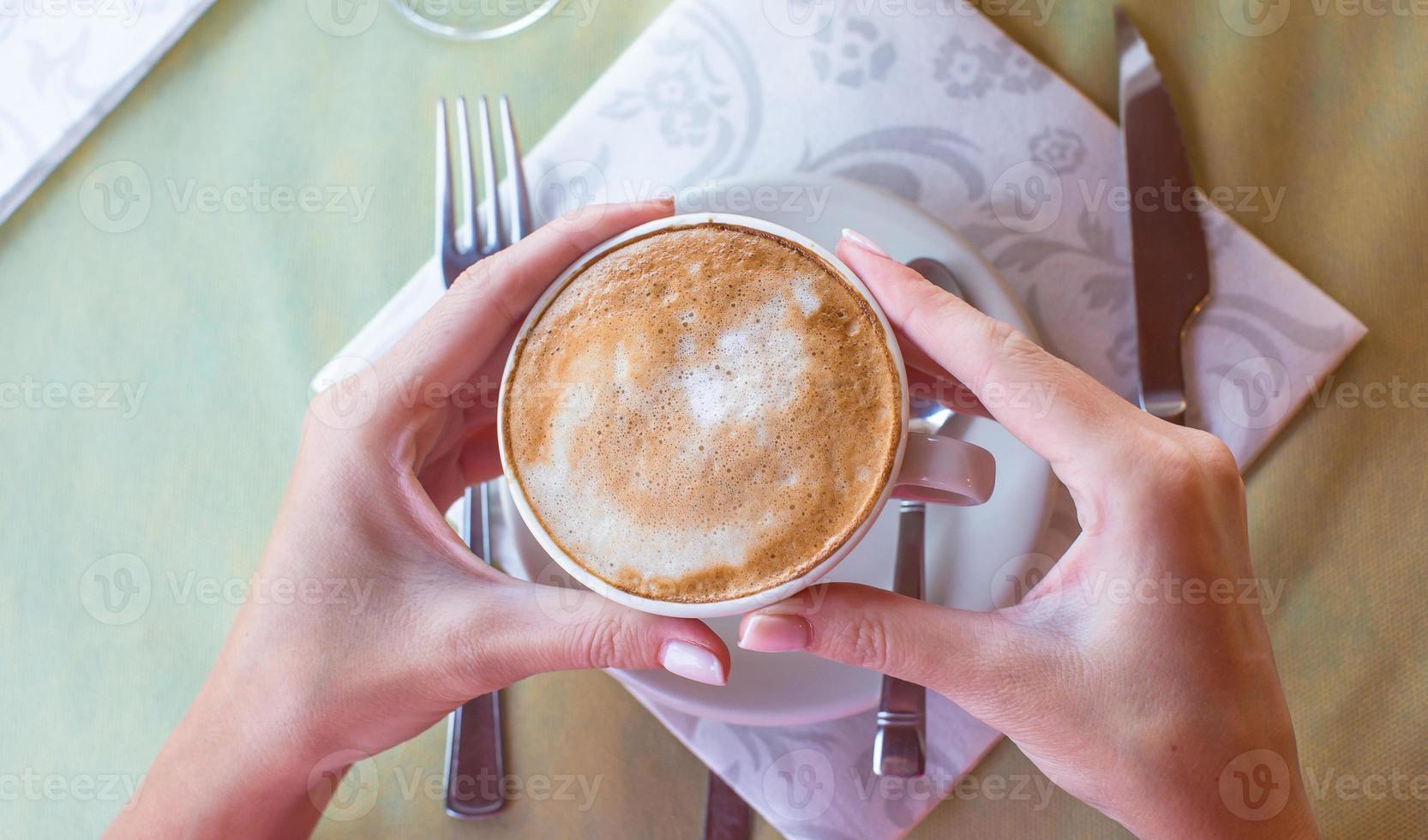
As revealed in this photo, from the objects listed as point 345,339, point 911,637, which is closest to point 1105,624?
point 911,637

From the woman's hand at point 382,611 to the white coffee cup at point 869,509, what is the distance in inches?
2.6

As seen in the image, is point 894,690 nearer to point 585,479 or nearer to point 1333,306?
point 585,479

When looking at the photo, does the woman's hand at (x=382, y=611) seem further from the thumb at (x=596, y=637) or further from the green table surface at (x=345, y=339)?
the green table surface at (x=345, y=339)

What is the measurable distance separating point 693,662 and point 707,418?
0.18 m

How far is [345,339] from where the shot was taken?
93 cm

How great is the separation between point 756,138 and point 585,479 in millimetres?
429

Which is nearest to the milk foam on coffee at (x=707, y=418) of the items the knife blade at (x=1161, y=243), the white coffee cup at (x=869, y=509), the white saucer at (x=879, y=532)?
the white coffee cup at (x=869, y=509)

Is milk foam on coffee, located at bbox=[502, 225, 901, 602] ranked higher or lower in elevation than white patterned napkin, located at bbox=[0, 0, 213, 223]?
lower

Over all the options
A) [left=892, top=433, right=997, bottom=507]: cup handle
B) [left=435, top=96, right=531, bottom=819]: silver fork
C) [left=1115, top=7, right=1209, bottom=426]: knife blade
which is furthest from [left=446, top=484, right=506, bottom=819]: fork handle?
[left=1115, top=7, right=1209, bottom=426]: knife blade

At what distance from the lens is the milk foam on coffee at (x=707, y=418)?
1.81 ft

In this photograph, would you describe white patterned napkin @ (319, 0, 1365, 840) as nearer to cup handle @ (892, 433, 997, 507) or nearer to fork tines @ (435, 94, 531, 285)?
fork tines @ (435, 94, 531, 285)

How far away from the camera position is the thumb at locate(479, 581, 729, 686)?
2.00ft

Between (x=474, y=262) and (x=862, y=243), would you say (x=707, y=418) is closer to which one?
(x=862, y=243)

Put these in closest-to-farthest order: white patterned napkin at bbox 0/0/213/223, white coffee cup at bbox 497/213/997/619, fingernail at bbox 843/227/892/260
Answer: white coffee cup at bbox 497/213/997/619 < fingernail at bbox 843/227/892/260 < white patterned napkin at bbox 0/0/213/223
